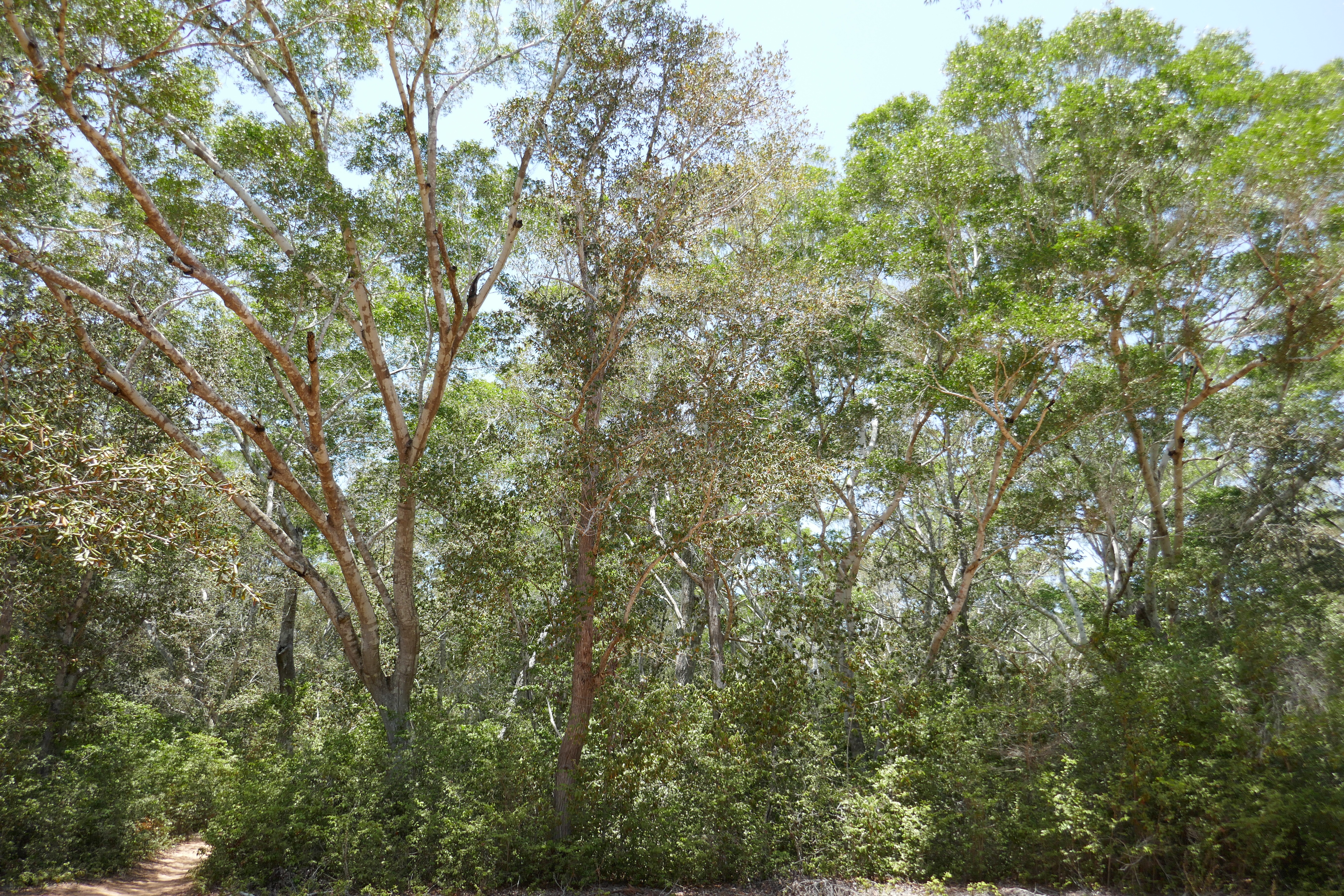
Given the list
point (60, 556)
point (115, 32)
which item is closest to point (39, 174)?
point (115, 32)

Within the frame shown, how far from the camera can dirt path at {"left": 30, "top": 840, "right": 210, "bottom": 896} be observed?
21.2 feet

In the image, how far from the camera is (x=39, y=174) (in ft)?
24.7

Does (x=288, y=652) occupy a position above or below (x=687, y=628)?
below

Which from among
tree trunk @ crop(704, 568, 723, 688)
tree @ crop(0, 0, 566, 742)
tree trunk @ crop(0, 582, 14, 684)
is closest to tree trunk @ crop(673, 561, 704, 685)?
tree trunk @ crop(704, 568, 723, 688)

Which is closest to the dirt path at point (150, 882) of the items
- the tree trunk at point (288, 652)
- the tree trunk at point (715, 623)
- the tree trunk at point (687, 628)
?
the tree trunk at point (288, 652)

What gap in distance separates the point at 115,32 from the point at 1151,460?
14147mm

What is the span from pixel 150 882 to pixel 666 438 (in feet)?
23.8

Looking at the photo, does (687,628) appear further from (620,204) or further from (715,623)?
(620,204)

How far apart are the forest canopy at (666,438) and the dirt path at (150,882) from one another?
12.1 inches

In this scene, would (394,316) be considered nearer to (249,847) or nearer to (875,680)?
(249,847)

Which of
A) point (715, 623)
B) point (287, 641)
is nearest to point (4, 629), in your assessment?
point (287, 641)

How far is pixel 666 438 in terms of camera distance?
24.4 ft

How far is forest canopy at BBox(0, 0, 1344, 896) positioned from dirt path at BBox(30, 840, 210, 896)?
12.1 inches

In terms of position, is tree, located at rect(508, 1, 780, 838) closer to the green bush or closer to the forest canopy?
the forest canopy
